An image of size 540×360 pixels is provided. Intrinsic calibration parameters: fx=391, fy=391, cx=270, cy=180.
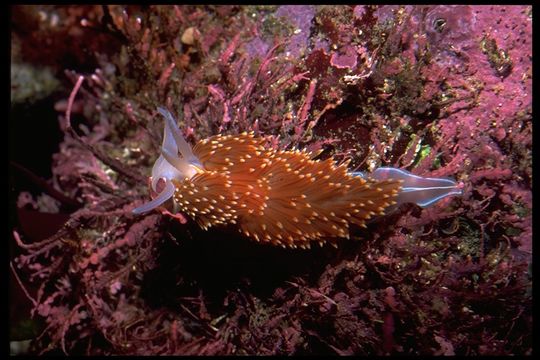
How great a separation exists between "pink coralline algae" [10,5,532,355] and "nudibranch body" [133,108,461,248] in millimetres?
239

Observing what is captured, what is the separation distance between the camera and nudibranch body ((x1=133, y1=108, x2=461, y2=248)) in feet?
7.72

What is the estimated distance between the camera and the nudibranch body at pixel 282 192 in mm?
2354

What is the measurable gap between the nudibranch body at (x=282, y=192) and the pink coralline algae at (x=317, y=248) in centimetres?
24

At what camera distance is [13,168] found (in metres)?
3.84

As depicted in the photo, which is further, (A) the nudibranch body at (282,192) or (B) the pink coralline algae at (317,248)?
(B) the pink coralline algae at (317,248)

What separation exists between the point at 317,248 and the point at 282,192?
616mm

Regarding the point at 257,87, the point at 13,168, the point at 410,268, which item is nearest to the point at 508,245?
the point at 410,268

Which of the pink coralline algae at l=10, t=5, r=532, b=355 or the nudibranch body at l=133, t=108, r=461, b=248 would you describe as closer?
the nudibranch body at l=133, t=108, r=461, b=248

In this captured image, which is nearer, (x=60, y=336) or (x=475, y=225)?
(x=475, y=225)

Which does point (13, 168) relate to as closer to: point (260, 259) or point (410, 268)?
point (260, 259)

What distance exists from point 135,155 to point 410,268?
2.65 m

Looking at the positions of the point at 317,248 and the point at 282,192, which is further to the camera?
the point at 317,248

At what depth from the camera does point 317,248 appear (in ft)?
9.09

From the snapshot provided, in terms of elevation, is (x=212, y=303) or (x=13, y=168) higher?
(x=13, y=168)
